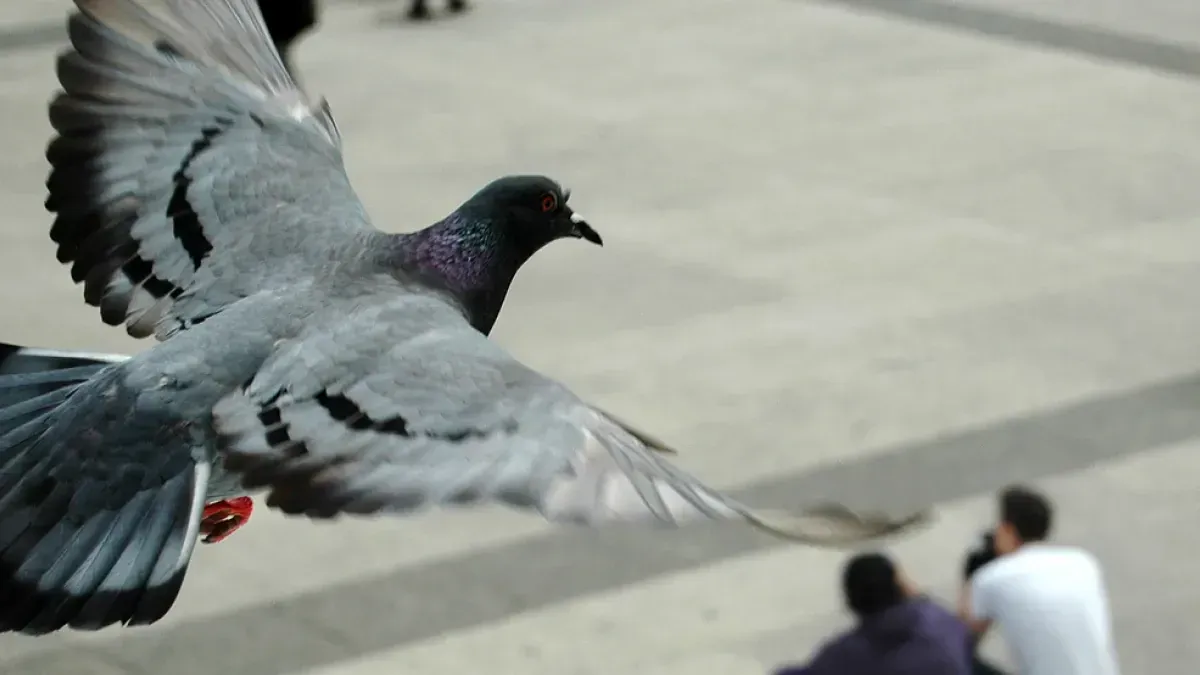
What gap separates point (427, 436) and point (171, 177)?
2.81 feet

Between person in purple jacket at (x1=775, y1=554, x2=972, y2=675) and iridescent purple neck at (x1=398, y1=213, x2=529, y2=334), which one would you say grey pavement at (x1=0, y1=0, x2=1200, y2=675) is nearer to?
person in purple jacket at (x1=775, y1=554, x2=972, y2=675)

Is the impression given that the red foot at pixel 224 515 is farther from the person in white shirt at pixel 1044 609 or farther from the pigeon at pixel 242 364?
the person in white shirt at pixel 1044 609

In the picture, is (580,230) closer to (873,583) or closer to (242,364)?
(242,364)

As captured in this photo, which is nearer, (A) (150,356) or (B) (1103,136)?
(A) (150,356)

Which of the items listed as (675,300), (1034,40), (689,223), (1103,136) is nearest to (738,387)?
(675,300)

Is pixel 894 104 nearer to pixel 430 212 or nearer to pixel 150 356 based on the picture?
pixel 430 212

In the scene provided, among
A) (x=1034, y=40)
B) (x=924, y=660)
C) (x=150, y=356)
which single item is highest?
(x=150, y=356)

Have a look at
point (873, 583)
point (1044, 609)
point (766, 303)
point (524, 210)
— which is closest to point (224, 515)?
point (524, 210)

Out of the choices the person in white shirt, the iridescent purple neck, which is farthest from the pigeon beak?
the person in white shirt

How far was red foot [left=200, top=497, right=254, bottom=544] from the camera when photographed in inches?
100

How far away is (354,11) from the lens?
1641 cm

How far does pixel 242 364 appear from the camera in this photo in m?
2.29

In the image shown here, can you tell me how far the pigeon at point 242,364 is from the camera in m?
2.08

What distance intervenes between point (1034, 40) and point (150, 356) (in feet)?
41.0
